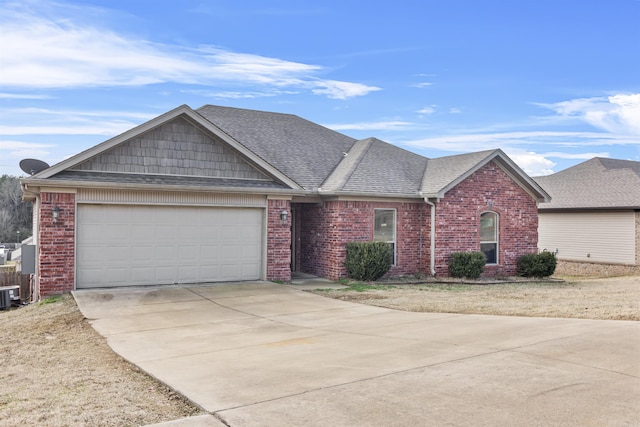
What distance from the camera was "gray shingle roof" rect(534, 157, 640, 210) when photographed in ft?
81.0

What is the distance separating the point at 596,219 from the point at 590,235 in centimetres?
81

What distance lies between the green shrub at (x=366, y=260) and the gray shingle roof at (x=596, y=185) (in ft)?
43.7

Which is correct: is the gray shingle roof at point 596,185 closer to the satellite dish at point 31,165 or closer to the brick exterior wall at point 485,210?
the brick exterior wall at point 485,210

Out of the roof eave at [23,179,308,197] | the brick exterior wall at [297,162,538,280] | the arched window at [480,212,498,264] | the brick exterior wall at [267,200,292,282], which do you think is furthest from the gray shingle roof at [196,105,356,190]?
the arched window at [480,212,498,264]

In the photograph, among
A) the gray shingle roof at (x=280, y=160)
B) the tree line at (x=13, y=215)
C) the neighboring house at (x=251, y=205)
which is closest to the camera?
the neighboring house at (x=251, y=205)

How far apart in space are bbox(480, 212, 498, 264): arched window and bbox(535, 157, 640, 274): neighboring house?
818 centimetres

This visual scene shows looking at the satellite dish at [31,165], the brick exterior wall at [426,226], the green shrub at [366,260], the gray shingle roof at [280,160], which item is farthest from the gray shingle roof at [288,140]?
the satellite dish at [31,165]

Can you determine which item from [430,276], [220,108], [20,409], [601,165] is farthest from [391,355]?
[601,165]

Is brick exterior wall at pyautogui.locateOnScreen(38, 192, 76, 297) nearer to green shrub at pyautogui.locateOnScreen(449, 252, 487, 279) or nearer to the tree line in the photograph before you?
green shrub at pyautogui.locateOnScreen(449, 252, 487, 279)

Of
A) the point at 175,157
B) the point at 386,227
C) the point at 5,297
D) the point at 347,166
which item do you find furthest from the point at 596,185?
the point at 5,297

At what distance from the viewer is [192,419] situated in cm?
509

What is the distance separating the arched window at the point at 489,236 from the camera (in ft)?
63.3

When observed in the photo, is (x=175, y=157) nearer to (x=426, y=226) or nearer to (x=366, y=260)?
(x=366, y=260)

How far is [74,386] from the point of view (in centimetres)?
620
